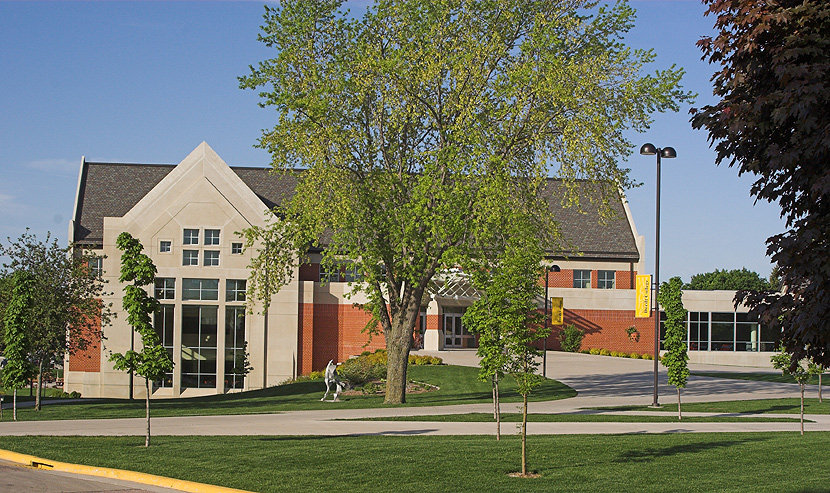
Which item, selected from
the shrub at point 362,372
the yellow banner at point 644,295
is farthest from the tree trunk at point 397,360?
the yellow banner at point 644,295

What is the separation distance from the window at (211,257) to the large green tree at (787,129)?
41.5 meters

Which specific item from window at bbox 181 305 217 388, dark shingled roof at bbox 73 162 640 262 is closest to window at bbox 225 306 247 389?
window at bbox 181 305 217 388

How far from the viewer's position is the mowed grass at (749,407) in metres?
26.5

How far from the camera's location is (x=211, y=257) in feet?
159

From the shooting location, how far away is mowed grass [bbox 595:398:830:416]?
86.9ft

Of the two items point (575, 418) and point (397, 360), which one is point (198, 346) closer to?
point (397, 360)

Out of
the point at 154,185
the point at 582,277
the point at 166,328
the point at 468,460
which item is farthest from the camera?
the point at 582,277

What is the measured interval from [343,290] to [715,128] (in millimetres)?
44019

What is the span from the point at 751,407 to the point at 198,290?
30.5 metres

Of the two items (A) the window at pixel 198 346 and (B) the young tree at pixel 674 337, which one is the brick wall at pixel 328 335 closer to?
(A) the window at pixel 198 346

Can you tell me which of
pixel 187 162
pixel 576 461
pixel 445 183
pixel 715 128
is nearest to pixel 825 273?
pixel 715 128

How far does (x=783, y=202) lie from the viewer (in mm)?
9164

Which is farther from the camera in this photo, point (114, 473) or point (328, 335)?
point (328, 335)

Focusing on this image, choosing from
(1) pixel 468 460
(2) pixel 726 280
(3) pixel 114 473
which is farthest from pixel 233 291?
(2) pixel 726 280
